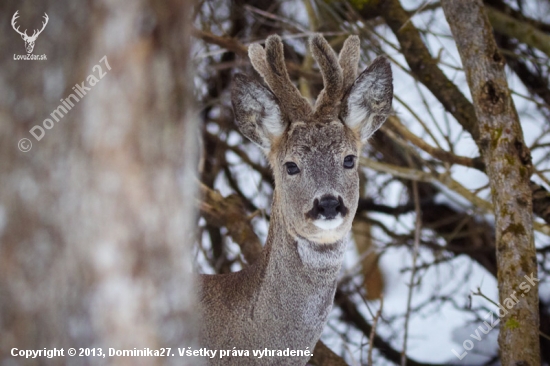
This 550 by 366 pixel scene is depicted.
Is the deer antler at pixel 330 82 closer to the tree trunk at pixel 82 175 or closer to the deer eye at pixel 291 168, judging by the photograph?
the deer eye at pixel 291 168

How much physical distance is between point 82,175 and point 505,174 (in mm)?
2790

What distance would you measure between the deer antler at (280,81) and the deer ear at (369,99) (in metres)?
0.23

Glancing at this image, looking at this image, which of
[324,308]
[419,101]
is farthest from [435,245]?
[324,308]

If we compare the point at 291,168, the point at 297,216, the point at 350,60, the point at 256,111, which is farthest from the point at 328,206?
the point at 350,60

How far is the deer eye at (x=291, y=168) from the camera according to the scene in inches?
128

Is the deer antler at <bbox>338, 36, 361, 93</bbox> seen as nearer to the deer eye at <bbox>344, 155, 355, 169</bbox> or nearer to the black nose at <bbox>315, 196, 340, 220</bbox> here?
the deer eye at <bbox>344, 155, 355, 169</bbox>

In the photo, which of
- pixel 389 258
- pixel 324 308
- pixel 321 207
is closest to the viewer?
pixel 321 207

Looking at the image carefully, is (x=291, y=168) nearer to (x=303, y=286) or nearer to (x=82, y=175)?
(x=303, y=286)

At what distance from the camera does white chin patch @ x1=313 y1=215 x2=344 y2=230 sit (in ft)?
9.82

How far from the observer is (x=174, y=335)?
5.37 ft

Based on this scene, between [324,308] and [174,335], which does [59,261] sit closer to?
[174,335]

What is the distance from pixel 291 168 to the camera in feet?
10.8

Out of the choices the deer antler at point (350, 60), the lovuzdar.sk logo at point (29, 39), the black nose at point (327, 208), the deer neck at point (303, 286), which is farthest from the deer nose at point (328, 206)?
the lovuzdar.sk logo at point (29, 39)

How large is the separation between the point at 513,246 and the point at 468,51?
3.93 ft
